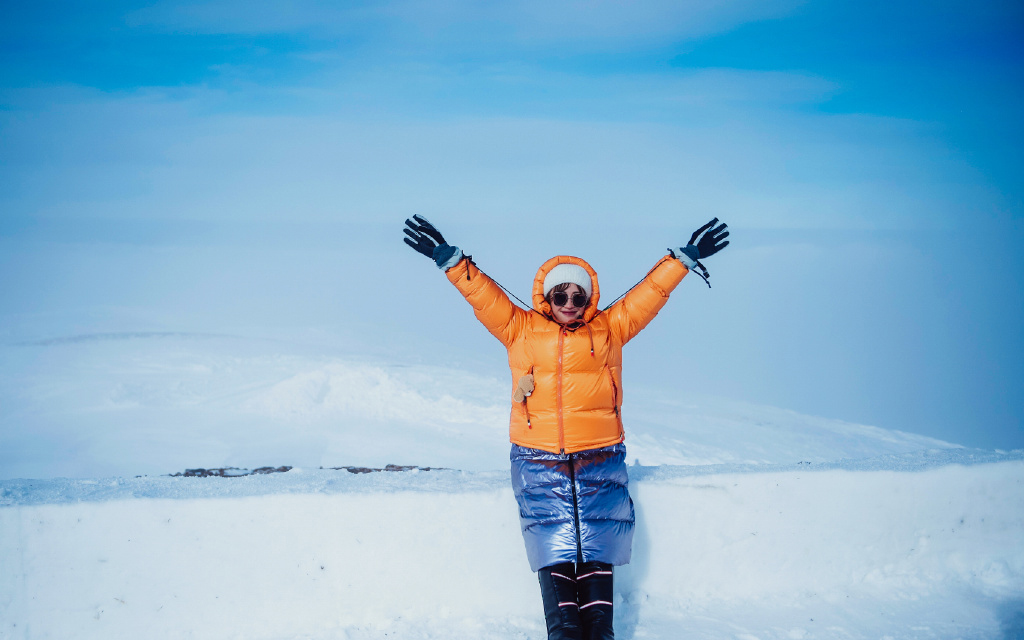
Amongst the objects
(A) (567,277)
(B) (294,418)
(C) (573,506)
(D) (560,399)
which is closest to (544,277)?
(A) (567,277)

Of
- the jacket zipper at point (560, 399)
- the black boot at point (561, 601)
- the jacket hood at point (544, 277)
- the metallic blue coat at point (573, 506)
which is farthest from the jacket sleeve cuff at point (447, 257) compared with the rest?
the black boot at point (561, 601)

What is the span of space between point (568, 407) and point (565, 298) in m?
0.45

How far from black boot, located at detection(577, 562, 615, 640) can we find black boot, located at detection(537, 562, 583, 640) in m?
0.03

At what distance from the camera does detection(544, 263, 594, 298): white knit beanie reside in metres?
2.80

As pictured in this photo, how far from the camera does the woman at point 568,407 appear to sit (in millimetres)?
2562

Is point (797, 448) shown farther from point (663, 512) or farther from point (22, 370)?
point (22, 370)

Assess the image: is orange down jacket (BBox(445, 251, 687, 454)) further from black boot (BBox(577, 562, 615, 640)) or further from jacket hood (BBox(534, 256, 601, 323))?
black boot (BBox(577, 562, 615, 640))

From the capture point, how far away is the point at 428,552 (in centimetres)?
280

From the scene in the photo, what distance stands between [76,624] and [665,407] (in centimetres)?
875

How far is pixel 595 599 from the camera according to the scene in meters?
2.48

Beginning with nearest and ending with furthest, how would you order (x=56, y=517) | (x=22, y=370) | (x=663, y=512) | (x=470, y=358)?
(x=56, y=517) → (x=663, y=512) → (x=22, y=370) → (x=470, y=358)

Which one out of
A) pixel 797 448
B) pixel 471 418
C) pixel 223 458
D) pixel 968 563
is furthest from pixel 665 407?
pixel 968 563

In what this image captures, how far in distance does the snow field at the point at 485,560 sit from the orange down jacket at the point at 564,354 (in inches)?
16.5

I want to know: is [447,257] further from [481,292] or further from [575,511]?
[575,511]
